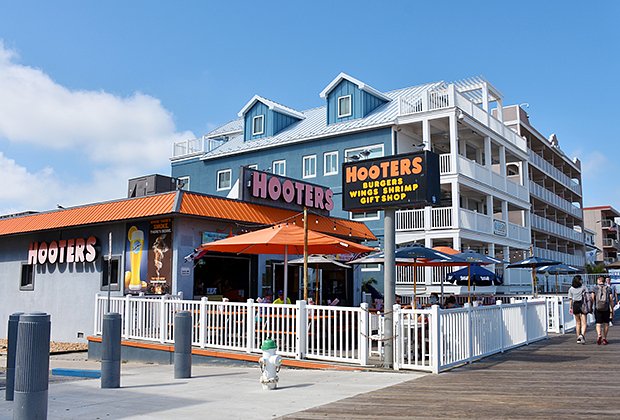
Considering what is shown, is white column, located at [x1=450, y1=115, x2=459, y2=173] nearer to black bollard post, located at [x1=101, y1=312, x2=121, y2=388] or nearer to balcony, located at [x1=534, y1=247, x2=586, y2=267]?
balcony, located at [x1=534, y1=247, x2=586, y2=267]

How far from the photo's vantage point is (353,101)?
101ft

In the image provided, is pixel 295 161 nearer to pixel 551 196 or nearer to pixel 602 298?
pixel 602 298

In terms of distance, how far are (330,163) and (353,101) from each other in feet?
11.7

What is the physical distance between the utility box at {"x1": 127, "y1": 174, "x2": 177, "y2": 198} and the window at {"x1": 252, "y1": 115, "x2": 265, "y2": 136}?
14444 millimetres

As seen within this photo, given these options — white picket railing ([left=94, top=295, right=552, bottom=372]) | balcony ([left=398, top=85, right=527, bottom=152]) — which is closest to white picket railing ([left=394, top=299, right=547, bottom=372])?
white picket railing ([left=94, top=295, right=552, bottom=372])

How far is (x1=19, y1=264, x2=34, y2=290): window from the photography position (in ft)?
66.0

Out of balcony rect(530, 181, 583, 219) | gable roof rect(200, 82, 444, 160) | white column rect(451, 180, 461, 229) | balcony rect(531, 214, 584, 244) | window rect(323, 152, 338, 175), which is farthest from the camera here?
balcony rect(530, 181, 583, 219)

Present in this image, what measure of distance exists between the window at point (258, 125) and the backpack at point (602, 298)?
23.0 metres

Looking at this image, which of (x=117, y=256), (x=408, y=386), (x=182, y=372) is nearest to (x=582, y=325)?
(x=408, y=386)

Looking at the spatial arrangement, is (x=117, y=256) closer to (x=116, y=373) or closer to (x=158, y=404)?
(x=116, y=373)

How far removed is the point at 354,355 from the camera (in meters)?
10.7

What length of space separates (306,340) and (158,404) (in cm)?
388

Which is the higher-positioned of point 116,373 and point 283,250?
point 283,250

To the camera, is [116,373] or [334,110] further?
[334,110]
